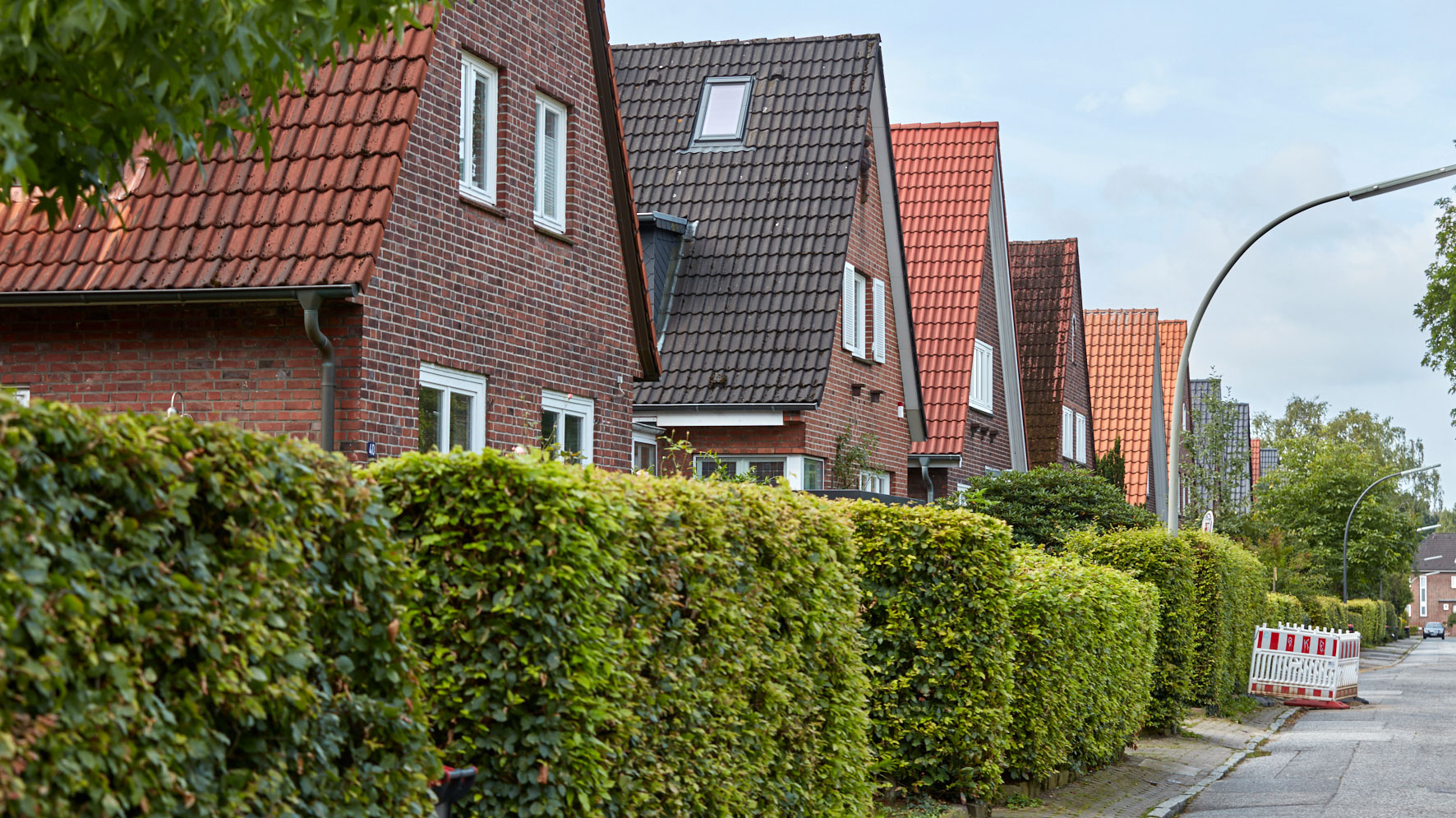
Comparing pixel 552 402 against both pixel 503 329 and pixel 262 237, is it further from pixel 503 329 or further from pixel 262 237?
pixel 262 237

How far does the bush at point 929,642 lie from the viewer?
10109 mm

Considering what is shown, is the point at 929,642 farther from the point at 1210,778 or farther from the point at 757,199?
the point at 757,199

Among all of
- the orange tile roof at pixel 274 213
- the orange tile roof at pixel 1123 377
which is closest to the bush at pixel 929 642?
the orange tile roof at pixel 274 213

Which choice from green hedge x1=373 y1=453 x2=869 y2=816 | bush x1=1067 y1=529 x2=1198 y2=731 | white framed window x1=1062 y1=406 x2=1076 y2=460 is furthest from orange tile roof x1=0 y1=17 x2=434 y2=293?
white framed window x1=1062 y1=406 x2=1076 y2=460

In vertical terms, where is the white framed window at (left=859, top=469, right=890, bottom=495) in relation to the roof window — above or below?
below

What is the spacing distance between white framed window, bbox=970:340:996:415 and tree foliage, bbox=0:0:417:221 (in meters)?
23.2

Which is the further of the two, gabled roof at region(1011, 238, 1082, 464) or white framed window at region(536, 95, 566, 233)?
gabled roof at region(1011, 238, 1082, 464)

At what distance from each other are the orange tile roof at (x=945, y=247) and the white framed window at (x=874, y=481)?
2.04m

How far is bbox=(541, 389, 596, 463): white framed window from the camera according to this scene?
1453 cm

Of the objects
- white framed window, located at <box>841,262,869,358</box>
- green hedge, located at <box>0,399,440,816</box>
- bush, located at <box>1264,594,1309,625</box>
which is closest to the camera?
green hedge, located at <box>0,399,440,816</box>

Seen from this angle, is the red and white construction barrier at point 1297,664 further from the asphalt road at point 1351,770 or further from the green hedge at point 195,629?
the green hedge at point 195,629

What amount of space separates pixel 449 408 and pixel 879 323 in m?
12.1

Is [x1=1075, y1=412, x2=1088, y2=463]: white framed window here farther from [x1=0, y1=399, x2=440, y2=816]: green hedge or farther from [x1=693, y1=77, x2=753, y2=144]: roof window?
[x1=0, y1=399, x2=440, y2=816]: green hedge

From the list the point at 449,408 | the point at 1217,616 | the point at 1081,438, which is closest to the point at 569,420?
the point at 449,408
